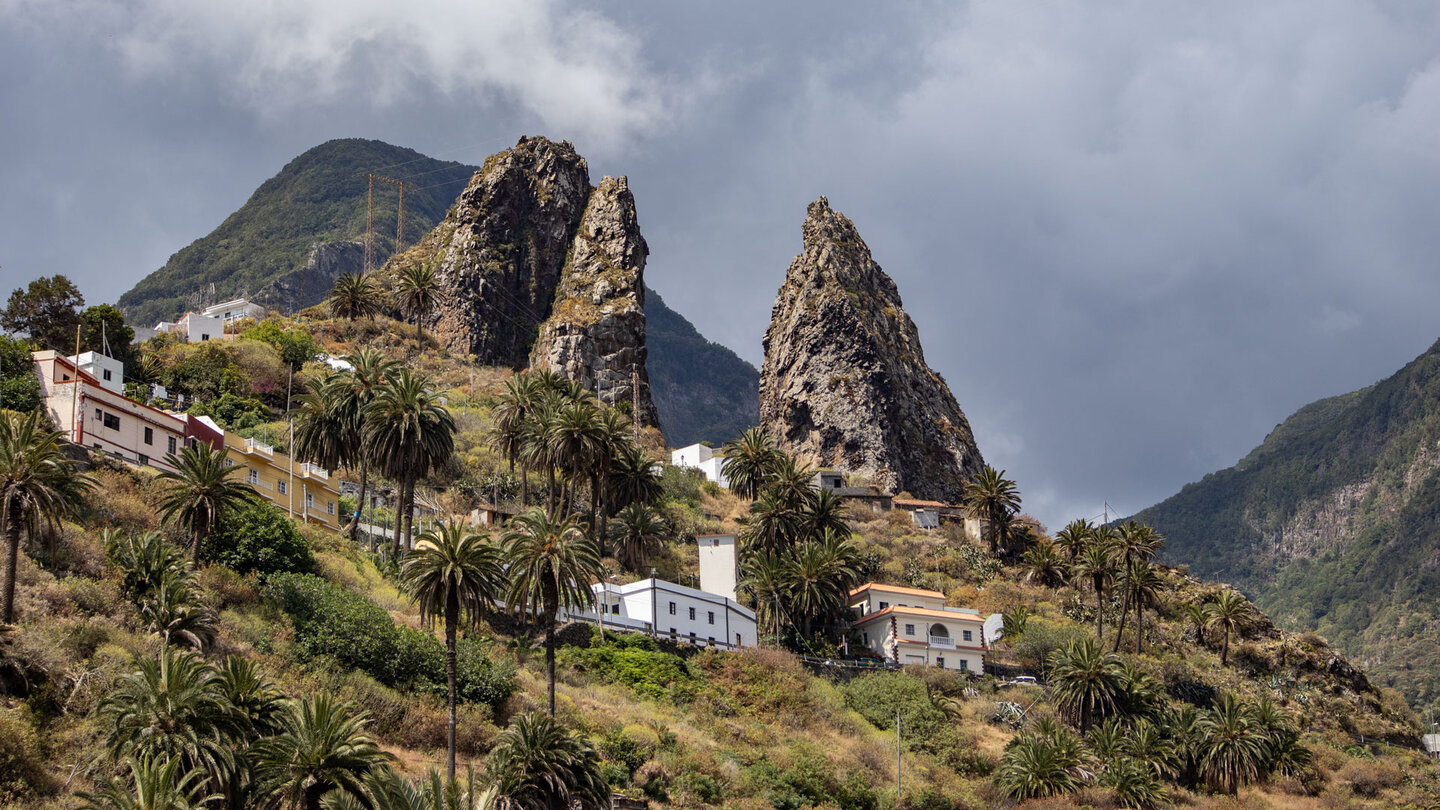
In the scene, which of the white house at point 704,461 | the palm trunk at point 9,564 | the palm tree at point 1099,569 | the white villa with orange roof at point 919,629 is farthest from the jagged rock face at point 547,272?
A: the palm trunk at point 9,564

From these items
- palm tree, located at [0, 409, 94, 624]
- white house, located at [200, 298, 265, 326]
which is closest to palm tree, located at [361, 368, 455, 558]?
palm tree, located at [0, 409, 94, 624]

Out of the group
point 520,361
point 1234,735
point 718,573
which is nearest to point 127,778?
point 718,573

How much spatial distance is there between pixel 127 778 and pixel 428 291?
9723 cm

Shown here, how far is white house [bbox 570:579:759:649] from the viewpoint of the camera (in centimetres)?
8381

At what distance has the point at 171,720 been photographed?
43.8 meters

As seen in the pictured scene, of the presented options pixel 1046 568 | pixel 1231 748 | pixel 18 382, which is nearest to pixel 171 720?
pixel 18 382

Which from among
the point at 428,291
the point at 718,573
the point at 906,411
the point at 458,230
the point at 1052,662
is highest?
the point at 458,230

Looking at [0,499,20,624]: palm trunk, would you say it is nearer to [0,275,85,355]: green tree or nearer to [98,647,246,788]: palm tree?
[98,647,246,788]: palm tree

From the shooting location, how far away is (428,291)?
13712 centimetres

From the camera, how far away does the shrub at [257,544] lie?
6819 cm

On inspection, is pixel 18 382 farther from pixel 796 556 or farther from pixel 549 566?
pixel 796 556

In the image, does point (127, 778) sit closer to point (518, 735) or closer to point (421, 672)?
point (518, 735)

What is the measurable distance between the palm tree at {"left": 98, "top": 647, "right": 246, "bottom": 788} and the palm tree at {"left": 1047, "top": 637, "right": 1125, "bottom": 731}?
57669mm

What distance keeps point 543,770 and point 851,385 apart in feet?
359
